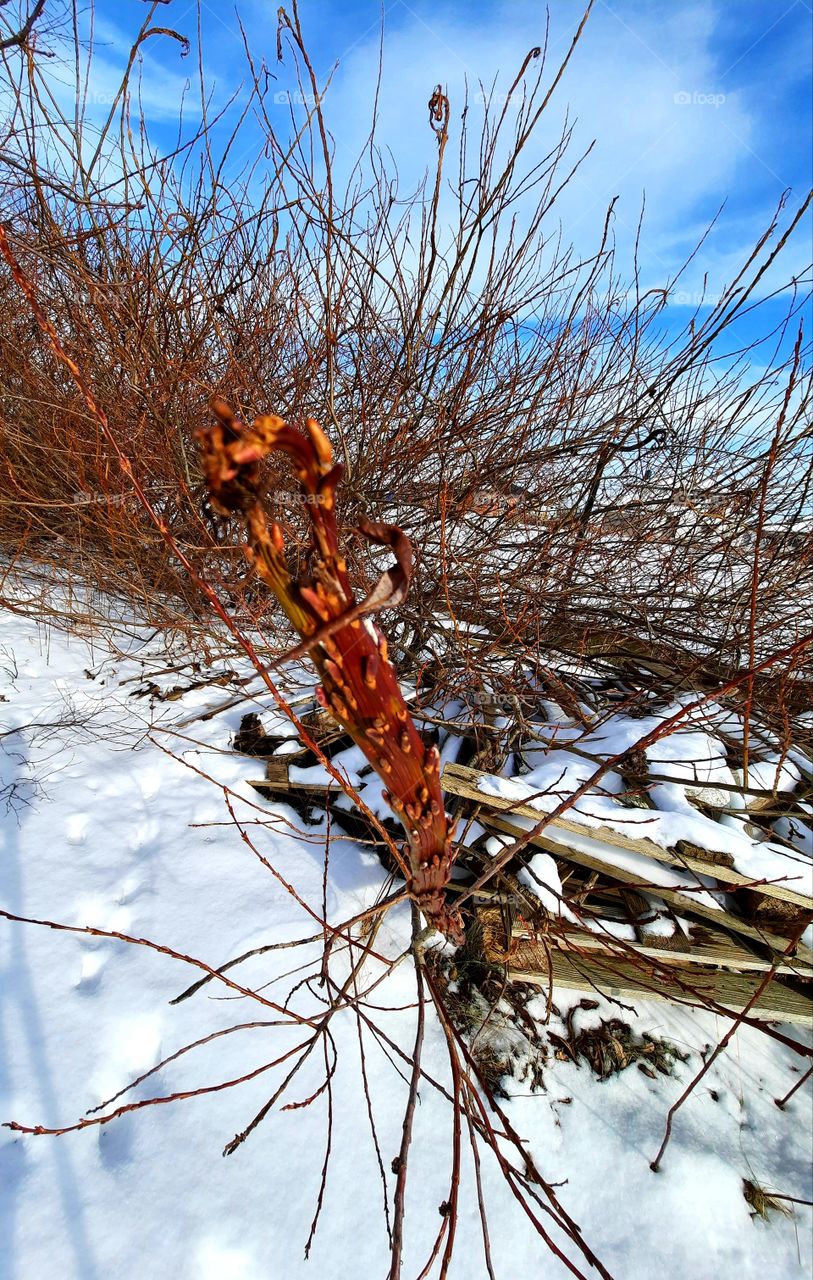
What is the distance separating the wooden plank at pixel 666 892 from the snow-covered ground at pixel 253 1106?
1.44 ft

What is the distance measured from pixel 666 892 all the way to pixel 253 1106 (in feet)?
5.68

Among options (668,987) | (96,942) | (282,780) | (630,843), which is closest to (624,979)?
(668,987)

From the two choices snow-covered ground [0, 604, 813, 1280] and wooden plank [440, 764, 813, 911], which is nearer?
snow-covered ground [0, 604, 813, 1280]

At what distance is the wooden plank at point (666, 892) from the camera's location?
2.20m

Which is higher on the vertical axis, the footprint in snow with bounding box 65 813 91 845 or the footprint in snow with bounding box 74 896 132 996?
the footprint in snow with bounding box 65 813 91 845

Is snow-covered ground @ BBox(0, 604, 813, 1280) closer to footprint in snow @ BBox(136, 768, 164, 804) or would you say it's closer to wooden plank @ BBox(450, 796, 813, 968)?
footprint in snow @ BBox(136, 768, 164, 804)

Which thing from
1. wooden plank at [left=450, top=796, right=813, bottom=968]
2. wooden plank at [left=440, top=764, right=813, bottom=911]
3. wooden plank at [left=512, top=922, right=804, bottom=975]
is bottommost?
wooden plank at [left=512, top=922, right=804, bottom=975]

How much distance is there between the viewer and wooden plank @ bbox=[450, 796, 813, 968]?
2.20 m

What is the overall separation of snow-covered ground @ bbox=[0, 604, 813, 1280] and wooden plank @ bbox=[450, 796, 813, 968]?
0.44m

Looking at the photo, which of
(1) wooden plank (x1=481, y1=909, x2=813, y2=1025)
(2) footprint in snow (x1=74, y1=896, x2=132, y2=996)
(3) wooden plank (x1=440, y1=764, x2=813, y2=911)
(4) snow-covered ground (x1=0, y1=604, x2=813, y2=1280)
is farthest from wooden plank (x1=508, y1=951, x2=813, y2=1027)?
(2) footprint in snow (x1=74, y1=896, x2=132, y2=996)

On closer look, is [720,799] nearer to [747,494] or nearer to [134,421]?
[747,494]

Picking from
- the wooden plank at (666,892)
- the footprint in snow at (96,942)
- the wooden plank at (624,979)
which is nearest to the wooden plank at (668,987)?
the wooden plank at (624,979)

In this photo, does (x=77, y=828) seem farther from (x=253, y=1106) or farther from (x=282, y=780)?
(x=253, y=1106)

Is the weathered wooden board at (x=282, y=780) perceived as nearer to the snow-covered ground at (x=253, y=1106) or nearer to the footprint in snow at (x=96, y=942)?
the snow-covered ground at (x=253, y=1106)
